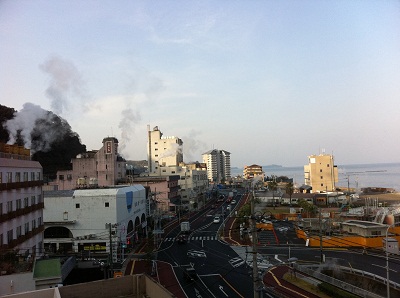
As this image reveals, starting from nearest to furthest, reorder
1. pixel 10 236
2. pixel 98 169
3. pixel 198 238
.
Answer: pixel 10 236 → pixel 198 238 → pixel 98 169

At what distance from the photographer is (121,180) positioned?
62.4m

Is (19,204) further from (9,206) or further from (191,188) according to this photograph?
(191,188)

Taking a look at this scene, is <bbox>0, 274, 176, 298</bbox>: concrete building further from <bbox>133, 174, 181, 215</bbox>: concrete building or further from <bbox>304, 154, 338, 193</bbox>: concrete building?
<bbox>304, 154, 338, 193</bbox>: concrete building

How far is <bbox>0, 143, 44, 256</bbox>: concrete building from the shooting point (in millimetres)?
23597

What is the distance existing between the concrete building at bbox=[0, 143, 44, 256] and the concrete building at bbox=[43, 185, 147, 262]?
730 centimetres

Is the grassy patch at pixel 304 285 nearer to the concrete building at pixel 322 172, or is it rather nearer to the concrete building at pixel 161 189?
the concrete building at pixel 161 189

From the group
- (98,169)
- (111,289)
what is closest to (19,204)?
(111,289)

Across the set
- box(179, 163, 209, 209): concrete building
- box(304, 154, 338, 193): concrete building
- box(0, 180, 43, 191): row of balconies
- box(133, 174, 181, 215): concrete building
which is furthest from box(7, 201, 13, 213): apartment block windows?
box(304, 154, 338, 193): concrete building

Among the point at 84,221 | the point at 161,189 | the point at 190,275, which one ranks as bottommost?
the point at 190,275

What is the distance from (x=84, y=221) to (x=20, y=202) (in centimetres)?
1181

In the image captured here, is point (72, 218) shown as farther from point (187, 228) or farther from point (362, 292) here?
point (362, 292)

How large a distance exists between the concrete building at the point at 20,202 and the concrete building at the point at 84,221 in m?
7.30

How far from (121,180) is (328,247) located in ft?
125

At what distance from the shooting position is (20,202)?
2636cm
